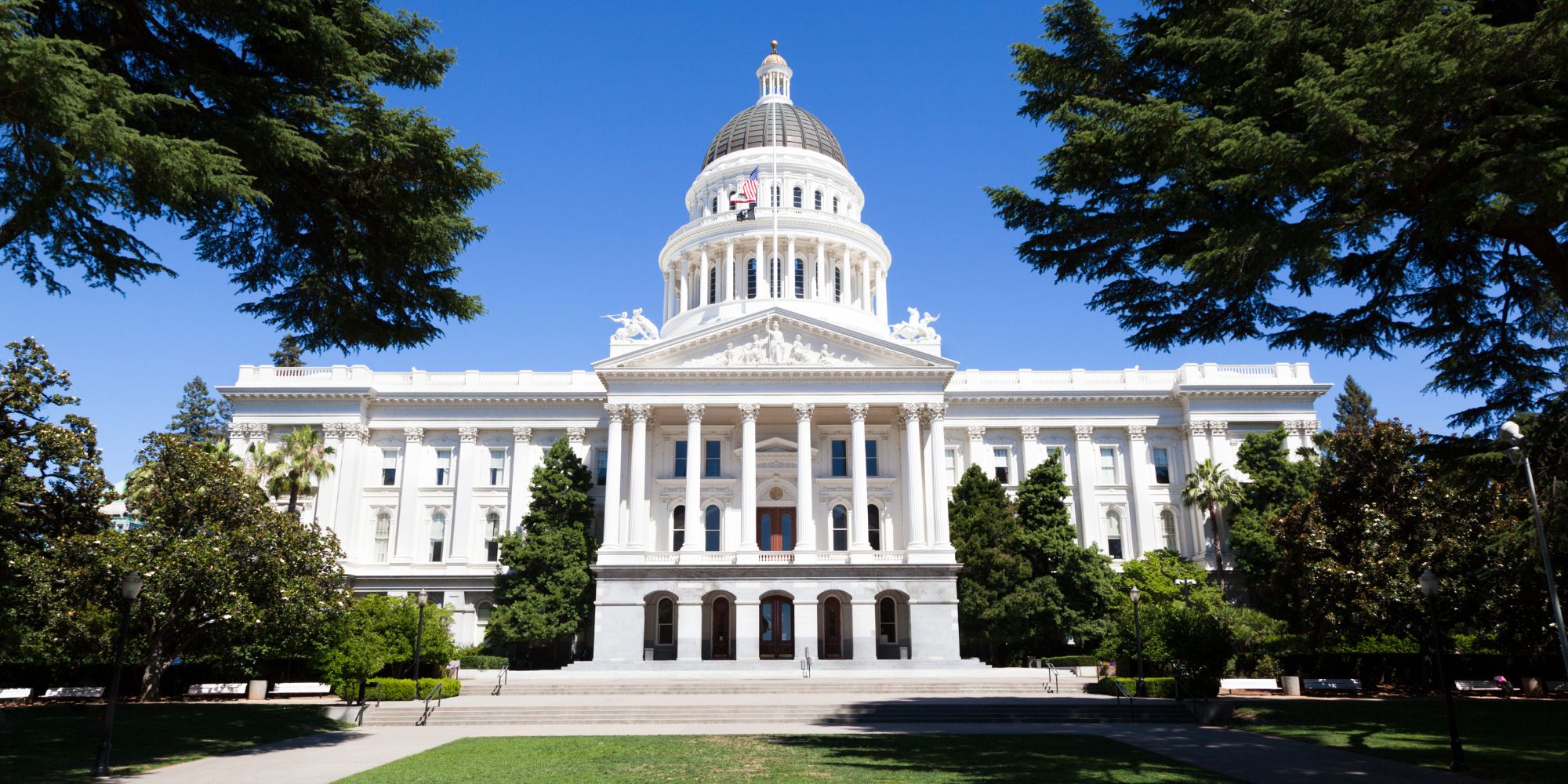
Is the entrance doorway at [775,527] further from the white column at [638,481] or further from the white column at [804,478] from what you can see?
the white column at [638,481]

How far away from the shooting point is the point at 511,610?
44906 mm

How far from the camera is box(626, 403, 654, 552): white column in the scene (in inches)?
1809

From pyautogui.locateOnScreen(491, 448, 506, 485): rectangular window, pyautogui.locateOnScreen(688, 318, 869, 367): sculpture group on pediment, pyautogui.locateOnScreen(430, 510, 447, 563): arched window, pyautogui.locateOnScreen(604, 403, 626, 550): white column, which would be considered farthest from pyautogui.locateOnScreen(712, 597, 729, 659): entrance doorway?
pyautogui.locateOnScreen(430, 510, 447, 563): arched window

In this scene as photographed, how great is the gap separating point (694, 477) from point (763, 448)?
5.09 metres

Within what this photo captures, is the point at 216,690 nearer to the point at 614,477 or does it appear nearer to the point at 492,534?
the point at 614,477

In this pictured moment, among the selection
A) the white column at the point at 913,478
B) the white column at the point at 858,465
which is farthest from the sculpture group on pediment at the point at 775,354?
the white column at the point at 913,478

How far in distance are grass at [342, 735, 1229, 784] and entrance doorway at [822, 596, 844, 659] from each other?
25.7 meters

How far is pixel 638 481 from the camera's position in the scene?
46.5 meters

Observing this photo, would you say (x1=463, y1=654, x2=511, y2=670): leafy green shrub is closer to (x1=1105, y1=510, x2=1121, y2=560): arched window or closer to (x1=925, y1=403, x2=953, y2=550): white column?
(x1=925, y1=403, x2=953, y2=550): white column

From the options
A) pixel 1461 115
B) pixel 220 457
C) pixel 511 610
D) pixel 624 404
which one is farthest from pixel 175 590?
pixel 1461 115

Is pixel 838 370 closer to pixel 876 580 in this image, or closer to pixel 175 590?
pixel 876 580

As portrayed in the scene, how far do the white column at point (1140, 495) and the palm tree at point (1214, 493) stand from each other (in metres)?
2.79

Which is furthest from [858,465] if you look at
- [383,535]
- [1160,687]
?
[383,535]

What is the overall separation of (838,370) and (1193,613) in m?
21.0
